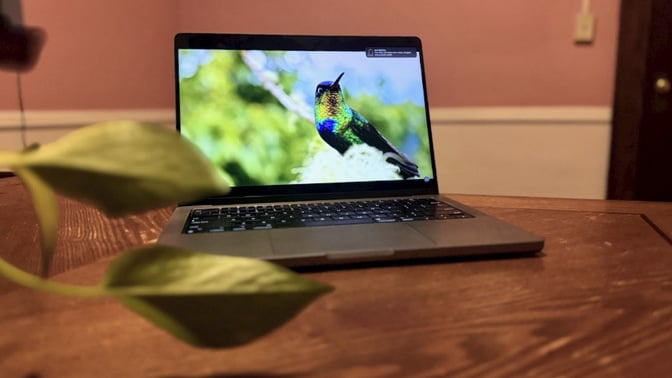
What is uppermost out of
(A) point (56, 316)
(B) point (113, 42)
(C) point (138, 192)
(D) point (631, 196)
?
(B) point (113, 42)

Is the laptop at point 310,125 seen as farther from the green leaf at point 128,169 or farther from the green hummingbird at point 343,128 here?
the green leaf at point 128,169

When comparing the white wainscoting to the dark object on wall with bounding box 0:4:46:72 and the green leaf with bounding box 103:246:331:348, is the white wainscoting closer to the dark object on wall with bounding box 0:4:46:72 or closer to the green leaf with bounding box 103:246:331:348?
the dark object on wall with bounding box 0:4:46:72

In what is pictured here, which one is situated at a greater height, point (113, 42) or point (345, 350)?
point (113, 42)

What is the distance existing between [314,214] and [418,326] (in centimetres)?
30

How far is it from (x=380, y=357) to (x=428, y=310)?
0.09 m

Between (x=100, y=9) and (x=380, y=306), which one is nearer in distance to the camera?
(x=380, y=306)

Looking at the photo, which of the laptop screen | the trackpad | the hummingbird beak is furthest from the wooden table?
the hummingbird beak

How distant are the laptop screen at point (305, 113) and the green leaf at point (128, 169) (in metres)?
0.52

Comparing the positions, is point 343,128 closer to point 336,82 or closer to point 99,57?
point 336,82

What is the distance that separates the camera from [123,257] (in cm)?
27

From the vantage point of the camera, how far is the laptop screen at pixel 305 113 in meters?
0.80

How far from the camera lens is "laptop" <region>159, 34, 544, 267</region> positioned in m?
0.76

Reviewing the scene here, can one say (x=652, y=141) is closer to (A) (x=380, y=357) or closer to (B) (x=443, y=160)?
(B) (x=443, y=160)

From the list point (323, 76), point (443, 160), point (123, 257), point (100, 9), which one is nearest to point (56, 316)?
point (123, 257)
